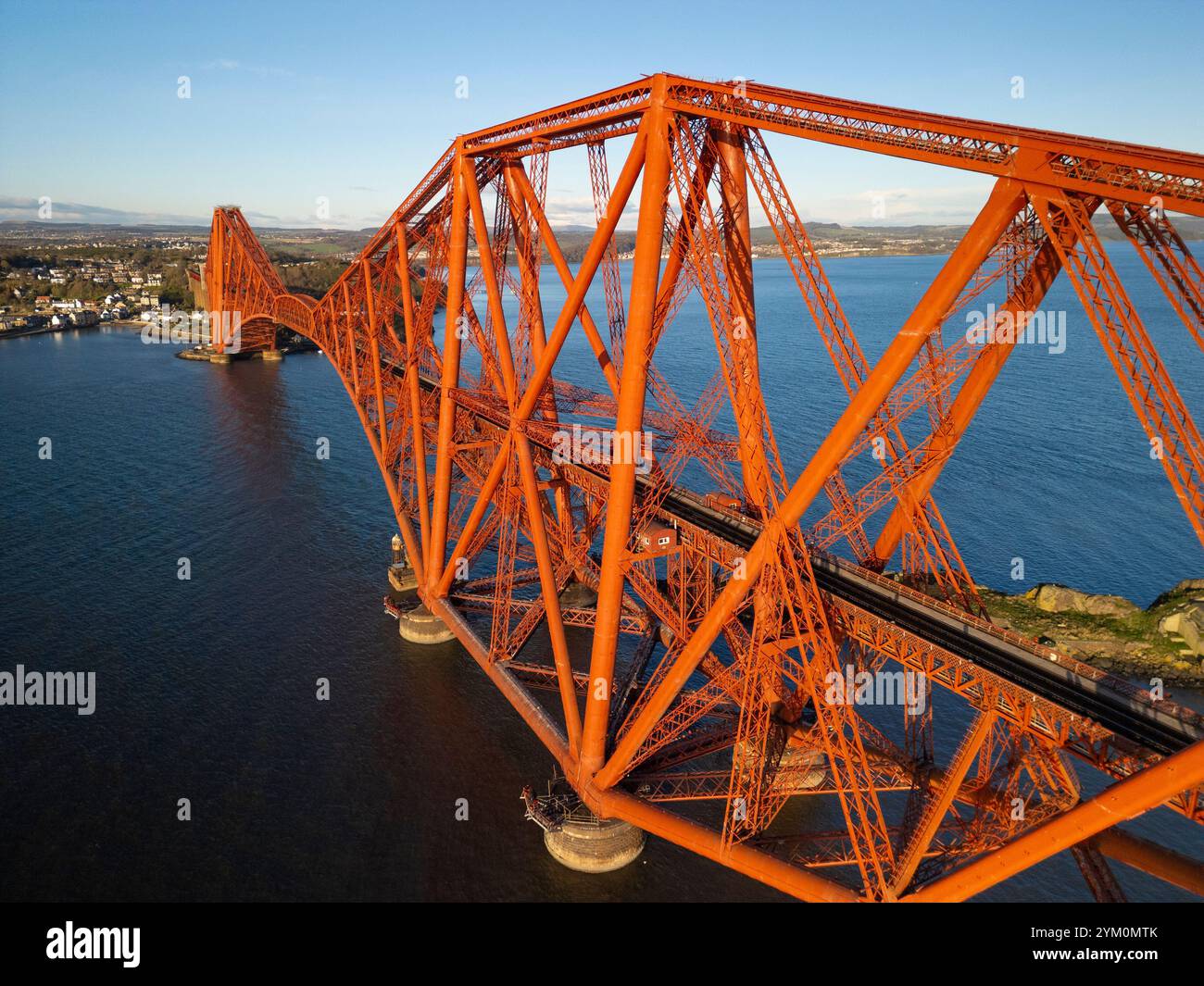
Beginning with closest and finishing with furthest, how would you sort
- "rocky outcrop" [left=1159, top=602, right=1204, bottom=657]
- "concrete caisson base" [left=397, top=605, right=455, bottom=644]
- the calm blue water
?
1. the calm blue water
2. "concrete caisson base" [left=397, top=605, right=455, bottom=644]
3. "rocky outcrop" [left=1159, top=602, right=1204, bottom=657]

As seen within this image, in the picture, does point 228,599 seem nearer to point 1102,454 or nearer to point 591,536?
point 591,536

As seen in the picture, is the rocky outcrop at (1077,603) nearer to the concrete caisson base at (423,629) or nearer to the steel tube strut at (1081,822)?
the steel tube strut at (1081,822)

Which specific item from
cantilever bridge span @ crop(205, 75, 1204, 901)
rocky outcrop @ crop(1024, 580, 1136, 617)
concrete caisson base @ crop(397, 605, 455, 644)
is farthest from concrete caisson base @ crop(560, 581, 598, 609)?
rocky outcrop @ crop(1024, 580, 1136, 617)

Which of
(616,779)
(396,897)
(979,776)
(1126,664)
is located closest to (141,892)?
(396,897)

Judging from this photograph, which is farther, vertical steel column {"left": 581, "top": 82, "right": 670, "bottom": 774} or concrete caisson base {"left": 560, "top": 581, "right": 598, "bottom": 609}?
concrete caisson base {"left": 560, "top": 581, "right": 598, "bottom": 609}

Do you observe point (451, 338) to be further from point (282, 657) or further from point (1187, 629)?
point (1187, 629)

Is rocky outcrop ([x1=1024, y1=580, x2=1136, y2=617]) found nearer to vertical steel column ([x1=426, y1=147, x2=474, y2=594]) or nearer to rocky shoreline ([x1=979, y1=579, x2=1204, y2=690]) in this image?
rocky shoreline ([x1=979, y1=579, x2=1204, y2=690])

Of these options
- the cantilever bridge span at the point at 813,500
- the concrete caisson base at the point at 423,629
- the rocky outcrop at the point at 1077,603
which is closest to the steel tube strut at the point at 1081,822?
the cantilever bridge span at the point at 813,500
